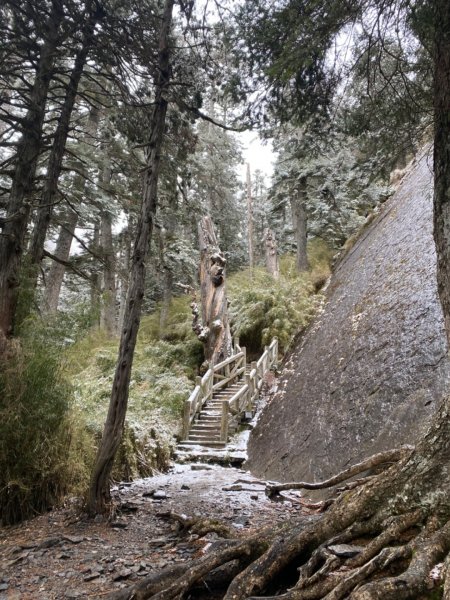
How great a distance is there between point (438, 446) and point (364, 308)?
650 cm

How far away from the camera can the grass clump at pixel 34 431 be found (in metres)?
5.03

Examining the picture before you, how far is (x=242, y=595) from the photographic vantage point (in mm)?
2850

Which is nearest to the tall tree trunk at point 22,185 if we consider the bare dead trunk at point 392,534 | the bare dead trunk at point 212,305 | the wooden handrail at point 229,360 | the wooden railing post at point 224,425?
the bare dead trunk at point 392,534

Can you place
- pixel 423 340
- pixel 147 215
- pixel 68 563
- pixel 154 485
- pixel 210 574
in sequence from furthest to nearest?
pixel 154 485, pixel 423 340, pixel 147 215, pixel 68 563, pixel 210 574

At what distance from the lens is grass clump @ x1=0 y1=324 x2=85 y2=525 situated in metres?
5.03

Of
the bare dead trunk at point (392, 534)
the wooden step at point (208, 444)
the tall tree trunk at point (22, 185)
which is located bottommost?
the wooden step at point (208, 444)

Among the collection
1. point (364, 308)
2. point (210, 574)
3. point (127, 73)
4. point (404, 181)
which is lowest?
point (210, 574)

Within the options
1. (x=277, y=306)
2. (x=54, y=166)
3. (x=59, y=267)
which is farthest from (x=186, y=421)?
(x=54, y=166)

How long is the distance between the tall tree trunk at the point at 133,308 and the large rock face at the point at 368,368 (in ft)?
10.4

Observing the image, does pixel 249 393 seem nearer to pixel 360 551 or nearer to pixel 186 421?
pixel 186 421

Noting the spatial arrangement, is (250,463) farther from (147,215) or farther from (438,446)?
(438,446)

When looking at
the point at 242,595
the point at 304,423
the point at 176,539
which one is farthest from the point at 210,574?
the point at 304,423

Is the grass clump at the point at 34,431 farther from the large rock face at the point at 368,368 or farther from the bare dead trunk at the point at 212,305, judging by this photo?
the bare dead trunk at the point at 212,305

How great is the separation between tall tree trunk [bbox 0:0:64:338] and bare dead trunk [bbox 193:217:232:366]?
8922 mm
